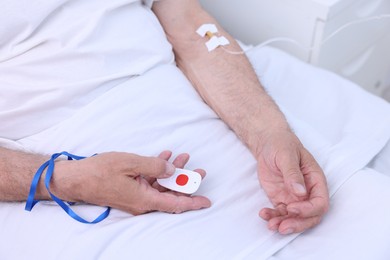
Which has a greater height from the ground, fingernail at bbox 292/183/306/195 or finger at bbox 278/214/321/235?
fingernail at bbox 292/183/306/195

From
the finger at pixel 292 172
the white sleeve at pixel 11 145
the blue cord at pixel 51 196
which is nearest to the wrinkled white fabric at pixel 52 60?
the white sleeve at pixel 11 145

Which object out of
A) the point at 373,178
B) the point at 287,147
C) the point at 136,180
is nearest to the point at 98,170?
the point at 136,180

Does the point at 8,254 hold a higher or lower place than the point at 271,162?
lower

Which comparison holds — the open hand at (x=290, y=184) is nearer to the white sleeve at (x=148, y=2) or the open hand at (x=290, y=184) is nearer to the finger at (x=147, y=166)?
the finger at (x=147, y=166)

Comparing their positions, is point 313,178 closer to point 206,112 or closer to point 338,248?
point 338,248

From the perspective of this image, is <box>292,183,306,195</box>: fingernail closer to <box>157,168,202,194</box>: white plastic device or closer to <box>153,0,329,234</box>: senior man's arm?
<box>153,0,329,234</box>: senior man's arm

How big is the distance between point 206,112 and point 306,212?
0.29m

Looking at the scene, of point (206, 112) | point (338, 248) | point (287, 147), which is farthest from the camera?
point (206, 112)

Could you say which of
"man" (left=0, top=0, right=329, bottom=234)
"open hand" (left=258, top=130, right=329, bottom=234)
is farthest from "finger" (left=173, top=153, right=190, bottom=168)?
"open hand" (left=258, top=130, right=329, bottom=234)

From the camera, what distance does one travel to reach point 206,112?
88 centimetres

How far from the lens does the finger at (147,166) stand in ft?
2.34

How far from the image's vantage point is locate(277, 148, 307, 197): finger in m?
0.69

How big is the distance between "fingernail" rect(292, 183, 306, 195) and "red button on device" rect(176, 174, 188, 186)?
0.18 m

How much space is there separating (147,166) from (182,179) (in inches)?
2.8
